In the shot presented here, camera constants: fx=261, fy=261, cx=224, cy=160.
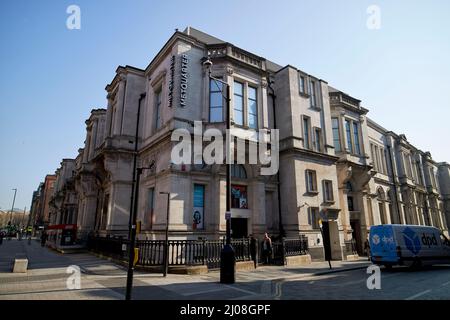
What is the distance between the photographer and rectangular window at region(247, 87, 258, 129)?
20934 millimetres

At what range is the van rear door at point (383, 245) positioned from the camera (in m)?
14.9

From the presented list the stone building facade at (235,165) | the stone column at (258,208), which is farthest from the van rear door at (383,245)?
the stone column at (258,208)

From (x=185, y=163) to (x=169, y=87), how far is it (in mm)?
6149

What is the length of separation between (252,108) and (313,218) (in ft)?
33.9

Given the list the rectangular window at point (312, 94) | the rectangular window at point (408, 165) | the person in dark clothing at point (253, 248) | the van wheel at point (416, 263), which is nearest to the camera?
the van wheel at point (416, 263)

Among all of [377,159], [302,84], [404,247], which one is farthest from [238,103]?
Result: [377,159]

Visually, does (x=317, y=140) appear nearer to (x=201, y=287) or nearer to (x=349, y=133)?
(x=349, y=133)

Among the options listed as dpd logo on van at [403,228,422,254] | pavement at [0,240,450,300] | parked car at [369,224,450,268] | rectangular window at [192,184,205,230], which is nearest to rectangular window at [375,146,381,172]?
parked car at [369,224,450,268]

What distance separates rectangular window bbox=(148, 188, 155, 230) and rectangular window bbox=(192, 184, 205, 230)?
4150mm

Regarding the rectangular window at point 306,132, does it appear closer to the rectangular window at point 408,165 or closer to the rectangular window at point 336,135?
the rectangular window at point 336,135

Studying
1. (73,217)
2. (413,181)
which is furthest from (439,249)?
(73,217)

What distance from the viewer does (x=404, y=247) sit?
1495cm

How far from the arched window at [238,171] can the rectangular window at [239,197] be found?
86cm

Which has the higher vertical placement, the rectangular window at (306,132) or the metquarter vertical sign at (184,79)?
the metquarter vertical sign at (184,79)
